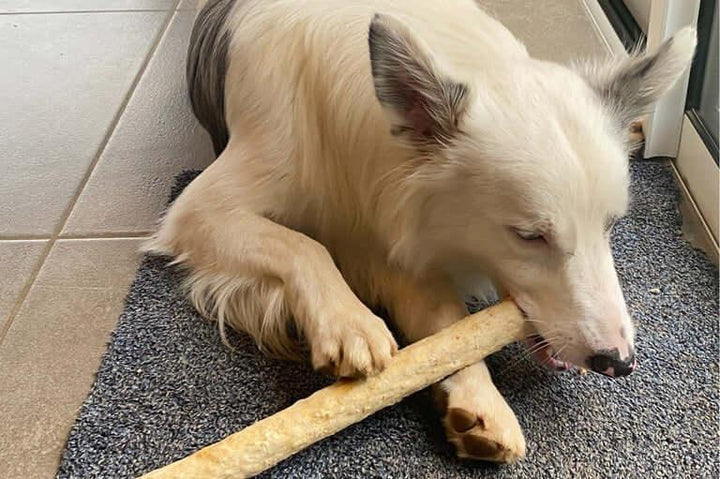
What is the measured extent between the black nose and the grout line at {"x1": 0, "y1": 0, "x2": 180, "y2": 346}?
3.45 feet

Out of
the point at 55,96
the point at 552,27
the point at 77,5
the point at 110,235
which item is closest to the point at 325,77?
the point at 110,235

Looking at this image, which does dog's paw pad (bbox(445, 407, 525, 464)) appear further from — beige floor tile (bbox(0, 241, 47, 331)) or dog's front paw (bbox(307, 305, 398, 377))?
beige floor tile (bbox(0, 241, 47, 331))

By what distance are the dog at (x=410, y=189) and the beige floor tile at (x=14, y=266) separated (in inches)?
11.2

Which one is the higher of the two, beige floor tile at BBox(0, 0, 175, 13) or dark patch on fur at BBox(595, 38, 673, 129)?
dark patch on fur at BBox(595, 38, 673, 129)

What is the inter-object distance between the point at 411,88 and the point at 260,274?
0.47 metres

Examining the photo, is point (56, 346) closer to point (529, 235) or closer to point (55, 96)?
point (529, 235)

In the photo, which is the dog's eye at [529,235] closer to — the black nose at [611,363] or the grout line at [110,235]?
the black nose at [611,363]

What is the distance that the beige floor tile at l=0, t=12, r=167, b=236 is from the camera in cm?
202

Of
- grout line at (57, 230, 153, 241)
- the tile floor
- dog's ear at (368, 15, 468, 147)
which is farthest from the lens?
grout line at (57, 230, 153, 241)

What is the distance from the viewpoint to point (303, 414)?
47.9 inches

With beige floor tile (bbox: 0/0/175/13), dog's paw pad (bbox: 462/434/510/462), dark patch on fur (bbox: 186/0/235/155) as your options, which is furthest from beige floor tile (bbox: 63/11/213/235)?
dog's paw pad (bbox: 462/434/510/462)

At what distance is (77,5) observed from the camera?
3002 mm

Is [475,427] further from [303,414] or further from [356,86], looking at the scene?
[356,86]

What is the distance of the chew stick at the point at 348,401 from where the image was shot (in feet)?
3.85
